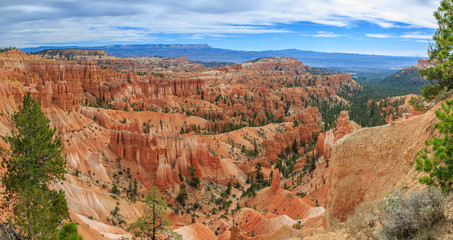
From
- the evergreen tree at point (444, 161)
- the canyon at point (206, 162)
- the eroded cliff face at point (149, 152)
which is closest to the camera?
the evergreen tree at point (444, 161)

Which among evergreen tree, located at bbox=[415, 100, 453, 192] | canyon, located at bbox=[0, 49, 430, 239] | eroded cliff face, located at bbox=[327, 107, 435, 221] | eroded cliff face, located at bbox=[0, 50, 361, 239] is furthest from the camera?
eroded cliff face, located at bbox=[0, 50, 361, 239]

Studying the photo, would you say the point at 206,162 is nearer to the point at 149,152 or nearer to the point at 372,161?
the point at 149,152

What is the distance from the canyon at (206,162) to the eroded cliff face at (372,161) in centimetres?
5

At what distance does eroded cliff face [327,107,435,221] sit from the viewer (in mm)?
12656

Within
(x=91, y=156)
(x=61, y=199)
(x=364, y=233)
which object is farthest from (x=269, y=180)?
(x=364, y=233)

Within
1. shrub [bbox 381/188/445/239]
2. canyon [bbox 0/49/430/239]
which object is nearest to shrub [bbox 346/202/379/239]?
shrub [bbox 381/188/445/239]

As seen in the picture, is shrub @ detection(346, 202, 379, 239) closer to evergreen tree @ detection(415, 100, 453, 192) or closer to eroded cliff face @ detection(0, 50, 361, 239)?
evergreen tree @ detection(415, 100, 453, 192)

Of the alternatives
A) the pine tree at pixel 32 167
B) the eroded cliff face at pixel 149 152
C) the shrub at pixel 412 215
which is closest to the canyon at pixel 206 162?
the eroded cliff face at pixel 149 152

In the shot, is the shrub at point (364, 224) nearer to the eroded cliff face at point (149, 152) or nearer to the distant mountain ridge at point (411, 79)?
the eroded cliff face at point (149, 152)

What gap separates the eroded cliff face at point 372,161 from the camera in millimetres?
12656

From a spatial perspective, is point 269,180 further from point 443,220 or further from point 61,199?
point 443,220

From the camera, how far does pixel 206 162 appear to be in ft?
149

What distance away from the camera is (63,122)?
39.1m

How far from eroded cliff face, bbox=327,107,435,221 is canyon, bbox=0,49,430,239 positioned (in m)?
0.05
